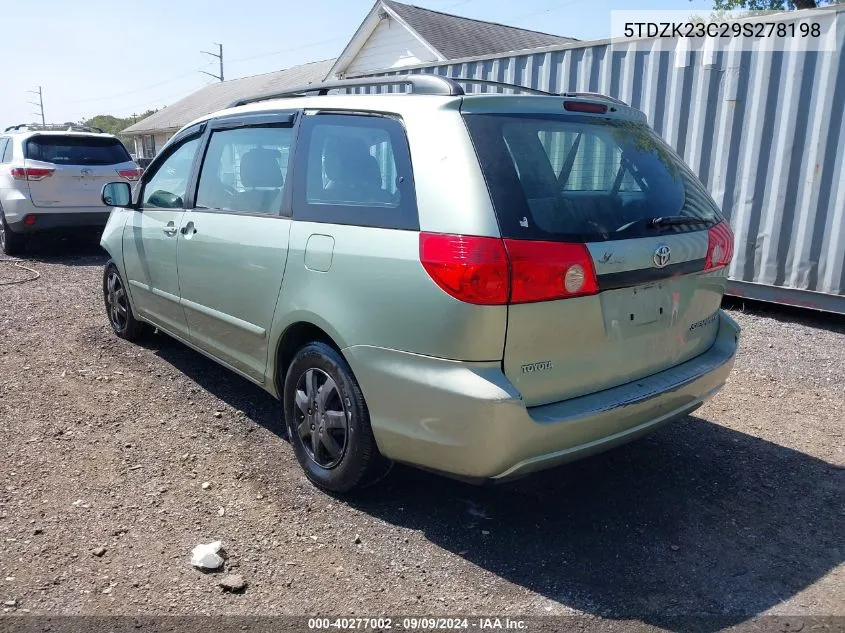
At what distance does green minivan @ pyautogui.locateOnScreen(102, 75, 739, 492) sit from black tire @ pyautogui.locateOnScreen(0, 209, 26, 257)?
27.0ft

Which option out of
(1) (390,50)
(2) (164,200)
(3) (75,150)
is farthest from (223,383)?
(1) (390,50)

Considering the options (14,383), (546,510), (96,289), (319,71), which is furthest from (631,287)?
(319,71)

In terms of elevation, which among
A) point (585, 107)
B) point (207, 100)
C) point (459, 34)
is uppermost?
point (459, 34)

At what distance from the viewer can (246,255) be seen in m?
3.76

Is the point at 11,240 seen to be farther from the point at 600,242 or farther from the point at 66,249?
the point at 600,242

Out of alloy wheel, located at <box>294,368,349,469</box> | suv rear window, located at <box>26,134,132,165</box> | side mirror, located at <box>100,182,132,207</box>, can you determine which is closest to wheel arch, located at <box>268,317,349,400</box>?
alloy wheel, located at <box>294,368,349,469</box>

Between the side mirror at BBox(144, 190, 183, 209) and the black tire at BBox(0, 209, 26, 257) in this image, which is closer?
the side mirror at BBox(144, 190, 183, 209)

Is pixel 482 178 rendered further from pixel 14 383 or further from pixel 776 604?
pixel 14 383

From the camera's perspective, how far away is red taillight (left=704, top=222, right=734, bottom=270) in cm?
335

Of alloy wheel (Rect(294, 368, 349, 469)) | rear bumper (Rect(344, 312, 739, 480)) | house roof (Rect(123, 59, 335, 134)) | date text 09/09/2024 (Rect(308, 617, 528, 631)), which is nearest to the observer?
date text 09/09/2024 (Rect(308, 617, 528, 631))

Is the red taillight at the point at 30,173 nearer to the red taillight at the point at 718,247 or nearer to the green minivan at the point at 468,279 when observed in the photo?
the green minivan at the point at 468,279

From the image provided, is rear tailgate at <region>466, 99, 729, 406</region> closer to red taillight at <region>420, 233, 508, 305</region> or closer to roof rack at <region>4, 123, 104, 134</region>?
red taillight at <region>420, 233, 508, 305</region>

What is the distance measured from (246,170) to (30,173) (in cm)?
758

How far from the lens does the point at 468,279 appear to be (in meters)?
2.65
